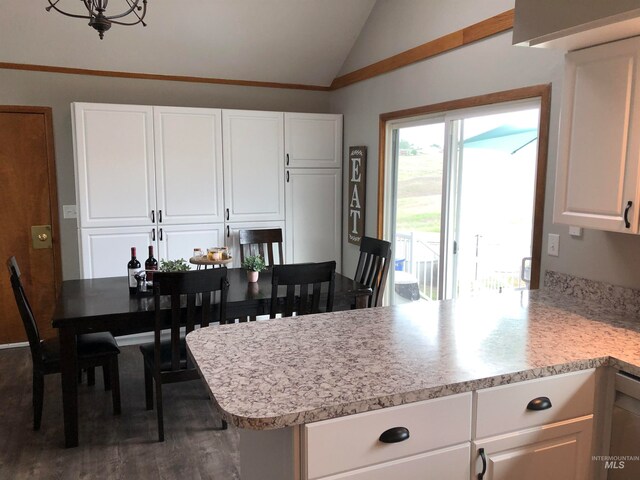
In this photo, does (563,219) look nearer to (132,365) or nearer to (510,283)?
(510,283)

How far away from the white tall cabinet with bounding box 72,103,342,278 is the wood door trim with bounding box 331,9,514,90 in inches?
26.0

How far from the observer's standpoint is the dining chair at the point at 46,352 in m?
2.95

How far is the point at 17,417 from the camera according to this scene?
3.24 meters

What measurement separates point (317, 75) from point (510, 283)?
9.82 feet

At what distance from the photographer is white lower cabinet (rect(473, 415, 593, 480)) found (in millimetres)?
1657

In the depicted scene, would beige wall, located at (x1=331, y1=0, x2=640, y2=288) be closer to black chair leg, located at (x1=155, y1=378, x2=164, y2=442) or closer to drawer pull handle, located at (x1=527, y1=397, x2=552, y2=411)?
drawer pull handle, located at (x1=527, y1=397, x2=552, y2=411)

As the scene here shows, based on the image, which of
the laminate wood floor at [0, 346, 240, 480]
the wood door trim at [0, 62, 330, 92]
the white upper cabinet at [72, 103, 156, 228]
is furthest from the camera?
the wood door trim at [0, 62, 330, 92]

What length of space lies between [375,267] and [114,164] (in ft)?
7.64

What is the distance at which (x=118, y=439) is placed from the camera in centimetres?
300

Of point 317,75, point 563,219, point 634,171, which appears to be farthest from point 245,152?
point 634,171

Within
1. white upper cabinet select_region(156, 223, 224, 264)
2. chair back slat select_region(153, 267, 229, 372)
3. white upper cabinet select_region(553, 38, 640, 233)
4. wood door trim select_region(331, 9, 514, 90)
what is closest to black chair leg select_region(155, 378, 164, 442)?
chair back slat select_region(153, 267, 229, 372)

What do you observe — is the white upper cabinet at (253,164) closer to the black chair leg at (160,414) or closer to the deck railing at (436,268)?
the deck railing at (436,268)

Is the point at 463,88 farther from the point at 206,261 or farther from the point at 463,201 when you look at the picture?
the point at 206,261

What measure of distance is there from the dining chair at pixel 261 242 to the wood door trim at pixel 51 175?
1.60 meters
